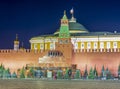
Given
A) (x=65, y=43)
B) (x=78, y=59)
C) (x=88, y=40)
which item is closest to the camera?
(x=78, y=59)

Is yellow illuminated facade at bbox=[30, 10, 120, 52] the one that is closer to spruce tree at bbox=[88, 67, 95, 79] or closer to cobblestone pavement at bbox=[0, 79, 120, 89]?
spruce tree at bbox=[88, 67, 95, 79]

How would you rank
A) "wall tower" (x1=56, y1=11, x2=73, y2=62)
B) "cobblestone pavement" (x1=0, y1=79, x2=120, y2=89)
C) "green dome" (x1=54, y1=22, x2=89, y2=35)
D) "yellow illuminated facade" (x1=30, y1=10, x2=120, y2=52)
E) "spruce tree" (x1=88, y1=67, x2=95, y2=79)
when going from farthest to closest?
"green dome" (x1=54, y1=22, x2=89, y2=35) < "yellow illuminated facade" (x1=30, y1=10, x2=120, y2=52) < "wall tower" (x1=56, y1=11, x2=73, y2=62) < "spruce tree" (x1=88, y1=67, x2=95, y2=79) < "cobblestone pavement" (x1=0, y1=79, x2=120, y2=89)

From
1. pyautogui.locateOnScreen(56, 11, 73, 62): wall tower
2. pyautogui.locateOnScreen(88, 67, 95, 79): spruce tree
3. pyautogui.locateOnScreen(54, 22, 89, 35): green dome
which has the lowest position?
pyautogui.locateOnScreen(88, 67, 95, 79): spruce tree

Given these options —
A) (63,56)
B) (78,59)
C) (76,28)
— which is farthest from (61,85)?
(76,28)

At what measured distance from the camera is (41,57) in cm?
7262

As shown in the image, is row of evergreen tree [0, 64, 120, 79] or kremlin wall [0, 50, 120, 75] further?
kremlin wall [0, 50, 120, 75]

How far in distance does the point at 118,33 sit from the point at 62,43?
52.2 feet

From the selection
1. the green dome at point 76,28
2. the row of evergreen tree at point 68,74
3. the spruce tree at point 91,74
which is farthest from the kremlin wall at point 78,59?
the green dome at point 76,28

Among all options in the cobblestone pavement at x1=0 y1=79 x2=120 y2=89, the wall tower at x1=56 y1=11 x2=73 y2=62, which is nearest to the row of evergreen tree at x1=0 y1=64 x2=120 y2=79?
the cobblestone pavement at x1=0 y1=79 x2=120 y2=89

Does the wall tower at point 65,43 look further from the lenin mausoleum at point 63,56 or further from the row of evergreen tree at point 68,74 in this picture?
the row of evergreen tree at point 68,74

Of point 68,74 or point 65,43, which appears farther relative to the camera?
point 65,43

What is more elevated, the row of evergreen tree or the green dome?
the green dome

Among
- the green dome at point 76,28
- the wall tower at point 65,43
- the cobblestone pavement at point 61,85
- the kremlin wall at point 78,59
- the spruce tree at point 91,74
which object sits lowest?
the cobblestone pavement at point 61,85

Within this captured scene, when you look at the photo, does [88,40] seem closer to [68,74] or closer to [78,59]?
[78,59]
